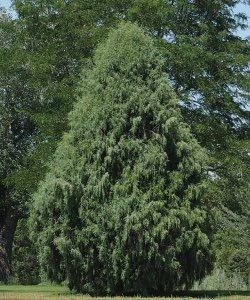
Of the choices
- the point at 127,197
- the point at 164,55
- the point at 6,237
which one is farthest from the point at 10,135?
the point at 127,197

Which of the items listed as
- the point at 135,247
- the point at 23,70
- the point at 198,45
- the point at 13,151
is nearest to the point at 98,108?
the point at 135,247

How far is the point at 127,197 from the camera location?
16922 millimetres

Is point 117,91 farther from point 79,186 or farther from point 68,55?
point 68,55

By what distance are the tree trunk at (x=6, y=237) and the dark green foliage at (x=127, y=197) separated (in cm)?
1656

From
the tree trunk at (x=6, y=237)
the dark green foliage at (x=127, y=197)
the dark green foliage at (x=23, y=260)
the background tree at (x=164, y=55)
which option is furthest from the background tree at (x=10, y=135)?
the dark green foliage at (x=23, y=260)

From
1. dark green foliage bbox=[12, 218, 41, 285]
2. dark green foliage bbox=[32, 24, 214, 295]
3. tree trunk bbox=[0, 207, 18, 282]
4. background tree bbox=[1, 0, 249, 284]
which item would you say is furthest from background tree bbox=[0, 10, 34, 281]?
dark green foliage bbox=[12, 218, 41, 285]

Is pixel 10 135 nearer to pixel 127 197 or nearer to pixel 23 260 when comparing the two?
pixel 127 197

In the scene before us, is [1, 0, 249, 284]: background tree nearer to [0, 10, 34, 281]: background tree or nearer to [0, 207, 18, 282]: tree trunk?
[0, 10, 34, 281]: background tree

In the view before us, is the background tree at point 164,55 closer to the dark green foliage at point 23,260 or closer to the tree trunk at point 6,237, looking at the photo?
the tree trunk at point 6,237

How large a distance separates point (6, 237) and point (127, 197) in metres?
20.0

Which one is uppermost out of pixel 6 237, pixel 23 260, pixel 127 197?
pixel 23 260

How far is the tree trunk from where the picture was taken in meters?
34.6

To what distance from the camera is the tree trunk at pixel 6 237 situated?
3462cm

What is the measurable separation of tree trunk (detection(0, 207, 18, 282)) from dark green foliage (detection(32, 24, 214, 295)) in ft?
54.3
